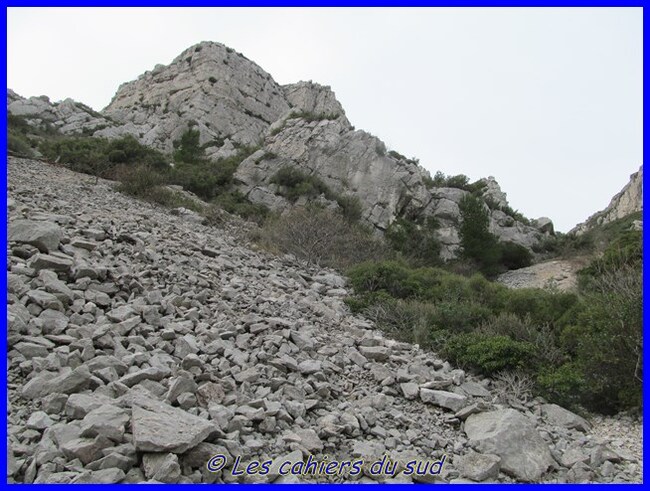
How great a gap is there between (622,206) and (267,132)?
34.3 meters

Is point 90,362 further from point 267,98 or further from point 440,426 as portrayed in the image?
point 267,98

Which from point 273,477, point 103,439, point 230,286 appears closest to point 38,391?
point 103,439

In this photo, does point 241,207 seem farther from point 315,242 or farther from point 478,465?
point 478,465

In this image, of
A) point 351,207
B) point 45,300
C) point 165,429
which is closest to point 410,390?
point 165,429

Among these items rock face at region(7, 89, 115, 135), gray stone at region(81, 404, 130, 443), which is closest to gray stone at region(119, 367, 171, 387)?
gray stone at region(81, 404, 130, 443)

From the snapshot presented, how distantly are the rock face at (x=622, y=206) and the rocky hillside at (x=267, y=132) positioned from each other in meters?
14.5

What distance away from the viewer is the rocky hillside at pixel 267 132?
1070 inches

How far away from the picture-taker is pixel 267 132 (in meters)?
33.5

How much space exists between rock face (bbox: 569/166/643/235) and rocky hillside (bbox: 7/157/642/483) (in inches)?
1545

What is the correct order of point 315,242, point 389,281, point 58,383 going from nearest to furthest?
point 58,383
point 389,281
point 315,242

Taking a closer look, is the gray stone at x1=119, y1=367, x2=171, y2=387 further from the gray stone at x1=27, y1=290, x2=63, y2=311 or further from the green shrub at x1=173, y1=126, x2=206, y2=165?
the green shrub at x1=173, y1=126, x2=206, y2=165

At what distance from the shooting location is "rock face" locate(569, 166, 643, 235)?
42031 millimetres

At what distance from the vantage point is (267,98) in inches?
1842

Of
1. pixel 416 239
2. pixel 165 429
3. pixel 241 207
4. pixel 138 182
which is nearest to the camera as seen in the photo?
pixel 165 429
